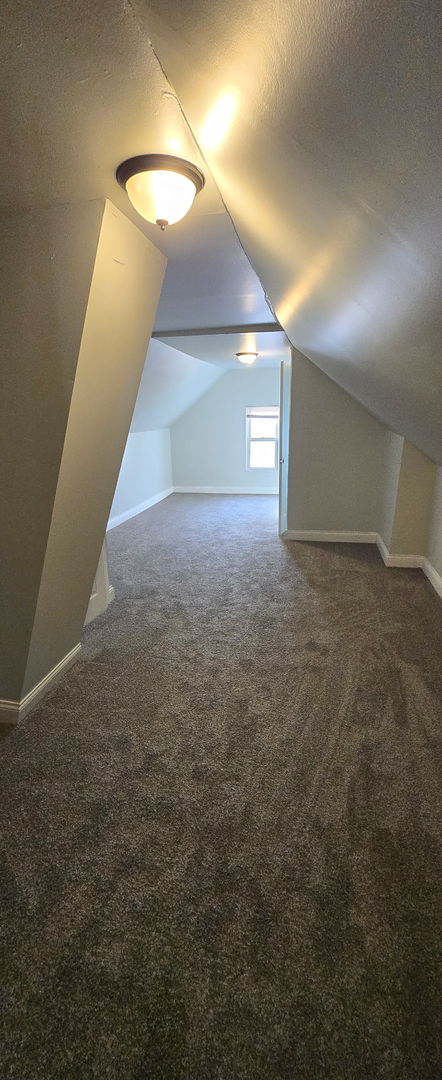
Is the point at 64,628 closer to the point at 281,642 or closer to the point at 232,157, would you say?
the point at 281,642

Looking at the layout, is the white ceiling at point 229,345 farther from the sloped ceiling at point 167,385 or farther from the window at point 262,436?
the window at point 262,436

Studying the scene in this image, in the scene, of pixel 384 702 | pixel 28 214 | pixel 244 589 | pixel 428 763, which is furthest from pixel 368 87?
pixel 244 589

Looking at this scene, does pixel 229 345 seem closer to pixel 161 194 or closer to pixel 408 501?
pixel 408 501

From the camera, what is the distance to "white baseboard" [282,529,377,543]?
475 centimetres

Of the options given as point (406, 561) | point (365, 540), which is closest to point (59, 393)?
point (406, 561)

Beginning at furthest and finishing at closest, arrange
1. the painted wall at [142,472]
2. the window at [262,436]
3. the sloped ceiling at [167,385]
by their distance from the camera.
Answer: the window at [262,436] < the painted wall at [142,472] < the sloped ceiling at [167,385]

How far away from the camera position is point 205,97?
34.2 inches

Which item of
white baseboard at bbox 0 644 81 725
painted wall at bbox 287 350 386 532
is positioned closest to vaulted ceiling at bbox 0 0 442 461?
white baseboard at bbox 0 644 81 725

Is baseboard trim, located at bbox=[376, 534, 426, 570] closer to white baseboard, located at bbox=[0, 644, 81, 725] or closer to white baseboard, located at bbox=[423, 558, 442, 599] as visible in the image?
white baseboard, located at bbox=[423, 558, 442, 599]

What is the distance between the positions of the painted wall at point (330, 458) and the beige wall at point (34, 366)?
324 centimetres

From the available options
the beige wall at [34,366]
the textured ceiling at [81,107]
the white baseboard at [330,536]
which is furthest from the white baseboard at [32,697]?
the white baseboard at [330,536]

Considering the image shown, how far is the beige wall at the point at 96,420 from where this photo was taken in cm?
161

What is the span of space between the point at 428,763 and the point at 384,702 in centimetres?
39

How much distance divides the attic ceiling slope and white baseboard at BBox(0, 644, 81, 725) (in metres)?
2.09
